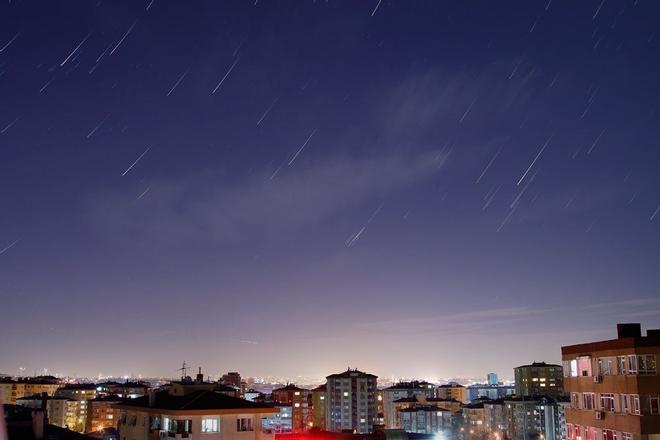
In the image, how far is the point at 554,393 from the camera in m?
186

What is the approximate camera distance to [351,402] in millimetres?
159625

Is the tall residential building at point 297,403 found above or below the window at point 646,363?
below

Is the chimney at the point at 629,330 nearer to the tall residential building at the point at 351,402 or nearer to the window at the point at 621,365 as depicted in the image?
the window at the point at 621,365

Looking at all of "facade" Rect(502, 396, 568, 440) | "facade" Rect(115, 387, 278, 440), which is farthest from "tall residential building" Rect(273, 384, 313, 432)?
"facade" Rect(115, 387, 278, 440)

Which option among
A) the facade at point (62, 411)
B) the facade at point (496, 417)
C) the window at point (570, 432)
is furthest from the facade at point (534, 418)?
the window at point (570, 432)

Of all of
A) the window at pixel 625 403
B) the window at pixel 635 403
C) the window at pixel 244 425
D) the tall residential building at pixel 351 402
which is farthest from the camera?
the tall residential building at pixel 351 402

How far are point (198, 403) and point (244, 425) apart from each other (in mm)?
2553

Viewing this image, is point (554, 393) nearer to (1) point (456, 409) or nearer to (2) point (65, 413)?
(1) point (456, 409)

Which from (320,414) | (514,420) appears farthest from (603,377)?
(320,414)

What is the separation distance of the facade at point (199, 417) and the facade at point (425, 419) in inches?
4936

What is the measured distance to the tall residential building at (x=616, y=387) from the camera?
104 ft

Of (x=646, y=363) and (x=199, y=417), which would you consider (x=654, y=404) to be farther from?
(x=199, y=417)

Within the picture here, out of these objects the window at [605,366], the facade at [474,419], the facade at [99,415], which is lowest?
the facade at [474,419]

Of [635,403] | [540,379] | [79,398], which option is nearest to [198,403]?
[635,403]
